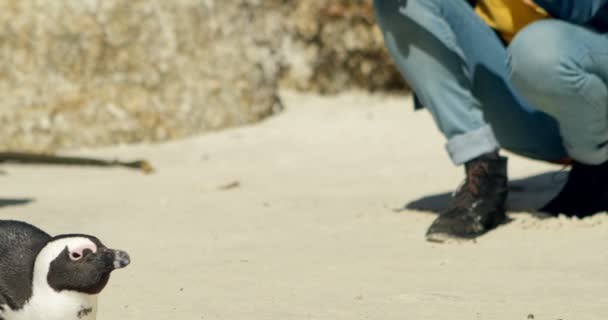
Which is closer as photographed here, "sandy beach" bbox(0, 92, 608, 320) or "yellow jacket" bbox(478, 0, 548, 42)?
"sandy beach" bbox(0, 92, 608, 320)

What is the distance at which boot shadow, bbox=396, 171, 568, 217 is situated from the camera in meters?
4.12

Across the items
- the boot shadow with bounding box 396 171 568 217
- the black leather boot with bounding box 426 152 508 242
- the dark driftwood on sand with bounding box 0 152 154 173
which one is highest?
the dark driftwood on sand with bounding box 0 152 154 173

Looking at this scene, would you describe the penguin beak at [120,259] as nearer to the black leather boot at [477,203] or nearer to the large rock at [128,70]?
the black leather boot at [477,203]

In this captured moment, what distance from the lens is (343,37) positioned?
6855 mm

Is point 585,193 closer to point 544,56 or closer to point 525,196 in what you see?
point 525,196

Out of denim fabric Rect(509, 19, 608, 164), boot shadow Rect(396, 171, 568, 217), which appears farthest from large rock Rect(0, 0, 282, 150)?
denim fabric Rect(509, 19, 608, 164)

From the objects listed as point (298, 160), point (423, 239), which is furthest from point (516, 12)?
point (298, 160)

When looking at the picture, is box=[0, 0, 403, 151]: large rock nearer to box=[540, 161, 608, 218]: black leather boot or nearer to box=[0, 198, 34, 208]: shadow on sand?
box=[0, 198, 34, 208]: shadow on sand

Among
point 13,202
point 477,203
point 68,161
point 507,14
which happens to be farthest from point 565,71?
point 68,161

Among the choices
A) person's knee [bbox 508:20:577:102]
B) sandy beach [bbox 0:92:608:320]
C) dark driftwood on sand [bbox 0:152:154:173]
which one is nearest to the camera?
sandy beach [bbox 0:92:608:320]

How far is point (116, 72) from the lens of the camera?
603 cm

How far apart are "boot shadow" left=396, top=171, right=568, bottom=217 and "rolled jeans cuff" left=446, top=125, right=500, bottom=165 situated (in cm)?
30

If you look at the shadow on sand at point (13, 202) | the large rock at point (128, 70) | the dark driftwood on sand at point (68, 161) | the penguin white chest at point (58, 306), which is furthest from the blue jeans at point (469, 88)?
the large rock at point (128, 70)

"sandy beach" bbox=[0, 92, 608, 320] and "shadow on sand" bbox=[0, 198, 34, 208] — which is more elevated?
"shadow on sand" bbox=[0, 198, 34, 208]
